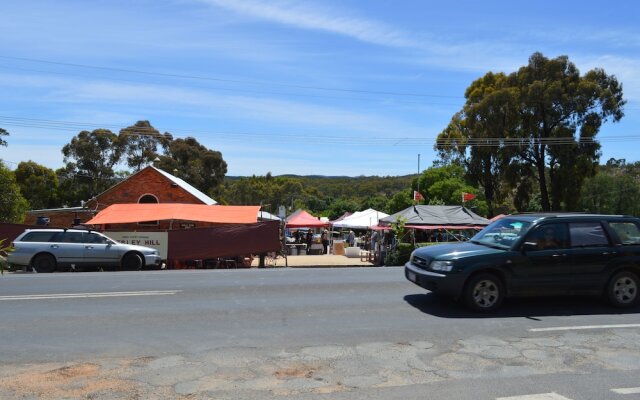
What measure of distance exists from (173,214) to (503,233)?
1735 centimetres

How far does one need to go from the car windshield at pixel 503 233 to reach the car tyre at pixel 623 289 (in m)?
1.78

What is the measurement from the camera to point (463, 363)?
19.6 feet

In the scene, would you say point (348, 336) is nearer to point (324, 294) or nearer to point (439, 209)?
point (324, 294)

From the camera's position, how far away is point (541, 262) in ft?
28.0

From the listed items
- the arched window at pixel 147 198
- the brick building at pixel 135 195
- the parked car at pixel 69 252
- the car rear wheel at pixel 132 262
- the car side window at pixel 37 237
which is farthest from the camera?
the arched window at pixel 147 198

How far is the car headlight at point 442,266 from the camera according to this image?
27.3ft

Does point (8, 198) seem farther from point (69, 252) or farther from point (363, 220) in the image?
point (363, 220)

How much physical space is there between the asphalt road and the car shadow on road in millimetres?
36

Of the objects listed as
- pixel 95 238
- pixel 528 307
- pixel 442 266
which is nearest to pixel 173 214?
pixel 95 238

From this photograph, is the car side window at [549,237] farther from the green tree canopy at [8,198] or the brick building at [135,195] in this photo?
the brick building at [135,195]

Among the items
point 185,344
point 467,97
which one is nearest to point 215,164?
point 467,97

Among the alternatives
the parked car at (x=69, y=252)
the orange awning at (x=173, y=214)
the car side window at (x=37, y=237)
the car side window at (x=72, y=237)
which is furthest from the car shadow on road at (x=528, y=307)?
the orange awning at (x=173, y=214)

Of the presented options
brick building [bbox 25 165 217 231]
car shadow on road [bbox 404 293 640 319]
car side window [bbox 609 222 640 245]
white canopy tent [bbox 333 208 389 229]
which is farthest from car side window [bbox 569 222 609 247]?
brick building [bbox 25 165 217 231]

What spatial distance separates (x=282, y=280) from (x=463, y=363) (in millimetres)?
6811
